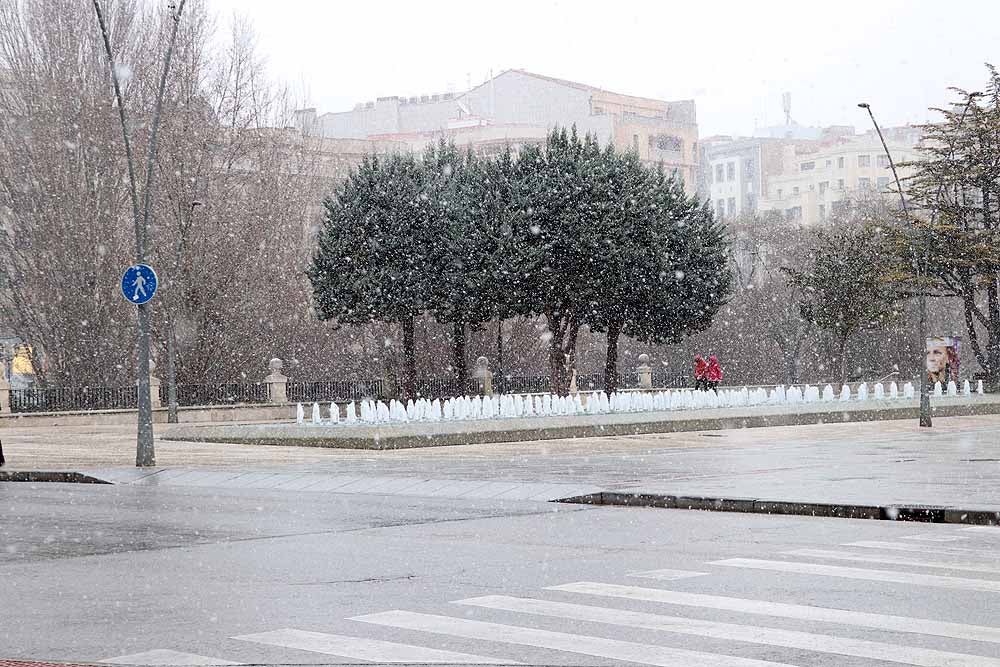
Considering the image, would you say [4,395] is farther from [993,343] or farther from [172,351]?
[993,343]

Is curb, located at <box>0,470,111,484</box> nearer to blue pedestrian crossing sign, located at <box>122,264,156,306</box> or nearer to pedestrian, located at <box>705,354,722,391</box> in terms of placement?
blue pedestrian crossing sign, located at <box>122,264,156,306</box>

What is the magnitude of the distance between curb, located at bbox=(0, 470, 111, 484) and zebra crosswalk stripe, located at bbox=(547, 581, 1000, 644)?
13.4 meters

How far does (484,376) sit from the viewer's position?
5194 centimetres

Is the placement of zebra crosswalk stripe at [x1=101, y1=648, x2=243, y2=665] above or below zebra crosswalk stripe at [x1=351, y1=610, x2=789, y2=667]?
above

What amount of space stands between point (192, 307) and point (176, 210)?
10.7 ft

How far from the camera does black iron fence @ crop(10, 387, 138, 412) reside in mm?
43188

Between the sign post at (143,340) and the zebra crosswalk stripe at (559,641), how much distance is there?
1504 cm

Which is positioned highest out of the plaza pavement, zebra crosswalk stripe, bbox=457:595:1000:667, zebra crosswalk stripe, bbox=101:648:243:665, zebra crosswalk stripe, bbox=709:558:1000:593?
the plaza pavement

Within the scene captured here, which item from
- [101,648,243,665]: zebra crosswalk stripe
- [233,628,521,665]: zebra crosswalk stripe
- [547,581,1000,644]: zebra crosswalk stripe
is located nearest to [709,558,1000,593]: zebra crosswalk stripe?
[547,581,1000,644]: zebra crosswalk stripe

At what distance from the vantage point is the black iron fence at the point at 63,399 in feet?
142

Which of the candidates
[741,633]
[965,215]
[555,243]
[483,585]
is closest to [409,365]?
[555,243]

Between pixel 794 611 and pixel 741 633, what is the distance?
82cm

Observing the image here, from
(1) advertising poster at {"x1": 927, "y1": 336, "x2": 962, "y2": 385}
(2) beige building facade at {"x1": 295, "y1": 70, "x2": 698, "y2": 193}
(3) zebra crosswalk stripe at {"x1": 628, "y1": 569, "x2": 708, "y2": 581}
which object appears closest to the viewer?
(3) zebra crosswalk stripe at {"x1": 628, "y1": 569, "x2": 708, "y2": 581}

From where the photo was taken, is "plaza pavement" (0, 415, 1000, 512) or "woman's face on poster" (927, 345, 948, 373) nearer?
"plaza pavement" (0, 415, 1000, 512)
